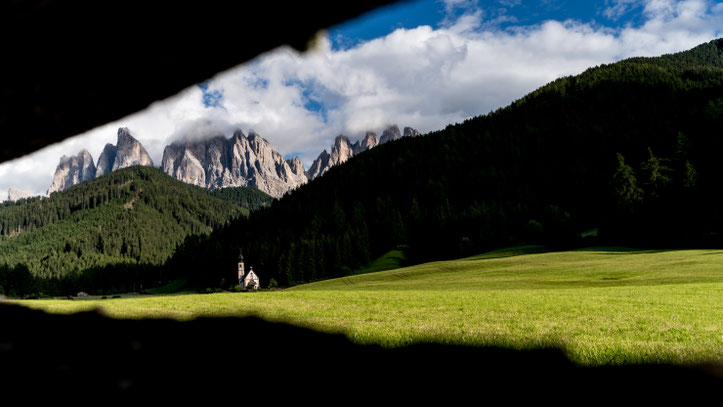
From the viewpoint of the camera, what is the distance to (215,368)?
6.05 feet

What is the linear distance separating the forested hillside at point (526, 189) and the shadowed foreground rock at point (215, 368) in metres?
82.0

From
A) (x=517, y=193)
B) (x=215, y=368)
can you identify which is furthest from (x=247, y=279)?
(x=215, y=368)

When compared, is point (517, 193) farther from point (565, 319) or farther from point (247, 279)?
point (565, 319)

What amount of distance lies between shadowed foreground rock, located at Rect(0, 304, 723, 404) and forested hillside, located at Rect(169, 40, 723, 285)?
81981 millimetres

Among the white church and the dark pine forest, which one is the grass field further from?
the white church

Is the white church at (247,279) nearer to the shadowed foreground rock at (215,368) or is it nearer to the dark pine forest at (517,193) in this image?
the dark pine forest at (517,193)

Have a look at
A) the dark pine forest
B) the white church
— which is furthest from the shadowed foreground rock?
the white church

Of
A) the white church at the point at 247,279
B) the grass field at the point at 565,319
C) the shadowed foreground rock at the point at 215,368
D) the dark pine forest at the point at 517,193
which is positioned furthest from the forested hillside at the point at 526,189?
the shadowed foreground rock at the point at 215,368

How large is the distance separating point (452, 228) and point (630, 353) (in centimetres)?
11208

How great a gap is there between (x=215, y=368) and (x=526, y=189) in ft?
537

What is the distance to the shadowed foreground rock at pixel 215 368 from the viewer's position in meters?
1.48

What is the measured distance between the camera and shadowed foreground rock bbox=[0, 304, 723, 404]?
148cm

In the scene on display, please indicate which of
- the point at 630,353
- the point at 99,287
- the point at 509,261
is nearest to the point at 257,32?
the point at 630,353

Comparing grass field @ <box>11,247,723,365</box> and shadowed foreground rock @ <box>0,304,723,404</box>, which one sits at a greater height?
shadowed foreground rock @ <box>0,304,723,404</box>
